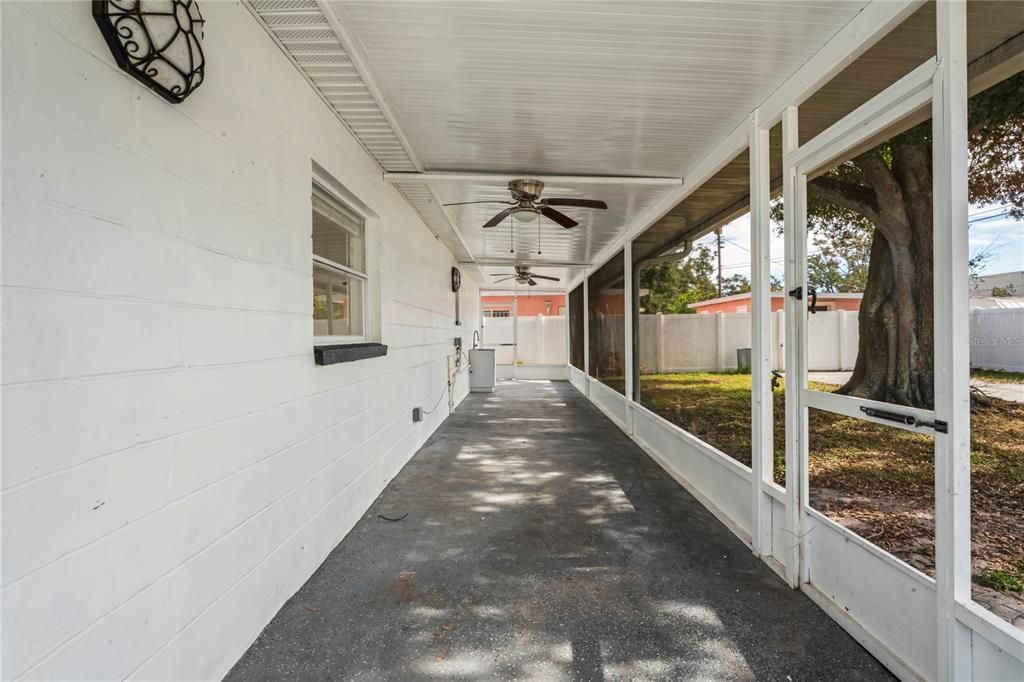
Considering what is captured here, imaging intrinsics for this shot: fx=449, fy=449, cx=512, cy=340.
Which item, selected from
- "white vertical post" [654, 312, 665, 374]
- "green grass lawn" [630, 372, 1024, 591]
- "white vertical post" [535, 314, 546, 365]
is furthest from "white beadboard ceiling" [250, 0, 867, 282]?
"white vertical post" [535, 314, 546, 365]

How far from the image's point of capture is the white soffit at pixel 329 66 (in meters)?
1.91

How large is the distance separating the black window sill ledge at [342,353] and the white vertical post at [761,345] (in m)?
2.41

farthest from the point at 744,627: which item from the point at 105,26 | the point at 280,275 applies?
the point at 105,26

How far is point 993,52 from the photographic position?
152 cm

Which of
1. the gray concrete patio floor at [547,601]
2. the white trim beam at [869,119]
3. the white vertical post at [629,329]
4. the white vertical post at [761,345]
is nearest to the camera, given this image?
the white trim beam at [869,119]

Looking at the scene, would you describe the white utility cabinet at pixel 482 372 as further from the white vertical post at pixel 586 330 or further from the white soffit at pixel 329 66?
the white soffit at pixel 329 66

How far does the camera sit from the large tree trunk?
1.64 meters

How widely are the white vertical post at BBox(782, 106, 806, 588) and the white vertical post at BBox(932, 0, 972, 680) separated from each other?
2.36 feet

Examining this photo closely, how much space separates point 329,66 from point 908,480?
320 centimetres

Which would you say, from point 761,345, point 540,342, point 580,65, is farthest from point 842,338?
point 540,342

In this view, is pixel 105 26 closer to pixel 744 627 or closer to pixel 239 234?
pixel 239 234

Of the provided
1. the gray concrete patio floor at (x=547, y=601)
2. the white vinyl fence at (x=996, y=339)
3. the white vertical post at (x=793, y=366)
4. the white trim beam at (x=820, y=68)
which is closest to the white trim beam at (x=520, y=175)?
the white trim beam at (x=820, y=68)

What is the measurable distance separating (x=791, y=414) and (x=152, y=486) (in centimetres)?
267

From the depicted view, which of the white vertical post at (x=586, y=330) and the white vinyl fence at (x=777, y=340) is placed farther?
the white vertical post at (x=586, y=330)
